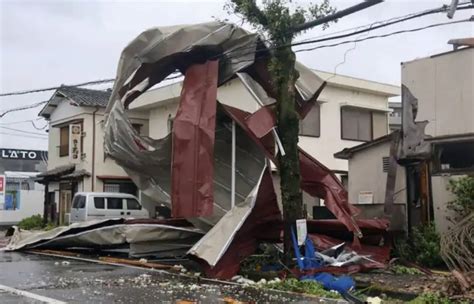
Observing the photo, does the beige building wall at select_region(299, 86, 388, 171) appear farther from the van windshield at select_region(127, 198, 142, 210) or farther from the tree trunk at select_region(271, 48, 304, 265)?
the tree trunk at select_region(271, 48, 304, 265)

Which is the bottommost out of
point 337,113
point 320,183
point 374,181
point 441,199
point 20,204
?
point 20,204

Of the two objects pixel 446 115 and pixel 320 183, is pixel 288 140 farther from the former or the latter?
pixel 446 115

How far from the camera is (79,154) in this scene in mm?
31547

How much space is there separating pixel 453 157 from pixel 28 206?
→ 3455 cm

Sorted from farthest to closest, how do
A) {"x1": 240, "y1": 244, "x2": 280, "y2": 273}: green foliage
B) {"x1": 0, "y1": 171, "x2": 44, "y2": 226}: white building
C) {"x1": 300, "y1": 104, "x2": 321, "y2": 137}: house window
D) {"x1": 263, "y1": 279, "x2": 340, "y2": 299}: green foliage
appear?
1. {"x1": 0, "y1": 171, "x2": 44, "y2": 226}: white building
2. {"x1": 300, "y1": 104, "x2": 321, "y2": 137}: house window
3. {"x1": 240, "y1": 244, "x2": 280, "y2": 273}: green foliage
4. {"x1": 263, "y1": 279, "x2": 340, "y2": 299}: green foliage

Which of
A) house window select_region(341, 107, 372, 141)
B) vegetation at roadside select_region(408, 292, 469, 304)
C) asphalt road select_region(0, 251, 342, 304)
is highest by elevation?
house window select_region(341, 107, 372, 141)

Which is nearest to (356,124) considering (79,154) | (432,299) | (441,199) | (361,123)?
(361,123)

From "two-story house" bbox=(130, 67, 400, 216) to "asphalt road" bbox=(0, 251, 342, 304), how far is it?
12.2m

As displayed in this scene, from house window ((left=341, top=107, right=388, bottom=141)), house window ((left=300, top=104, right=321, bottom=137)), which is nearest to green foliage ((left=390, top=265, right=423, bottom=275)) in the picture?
house window ((left=300, top=104, right=321, bottom=137))

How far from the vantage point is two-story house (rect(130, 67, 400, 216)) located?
2453 centimetres

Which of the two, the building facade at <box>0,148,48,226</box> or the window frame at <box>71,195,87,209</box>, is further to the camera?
the building facade at <box>0,148,48,226</box>

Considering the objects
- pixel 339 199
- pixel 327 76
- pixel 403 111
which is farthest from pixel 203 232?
pixel 327 76

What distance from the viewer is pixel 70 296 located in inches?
368

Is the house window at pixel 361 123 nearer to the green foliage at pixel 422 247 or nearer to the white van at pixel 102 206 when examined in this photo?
the white van at pixel 102 206
